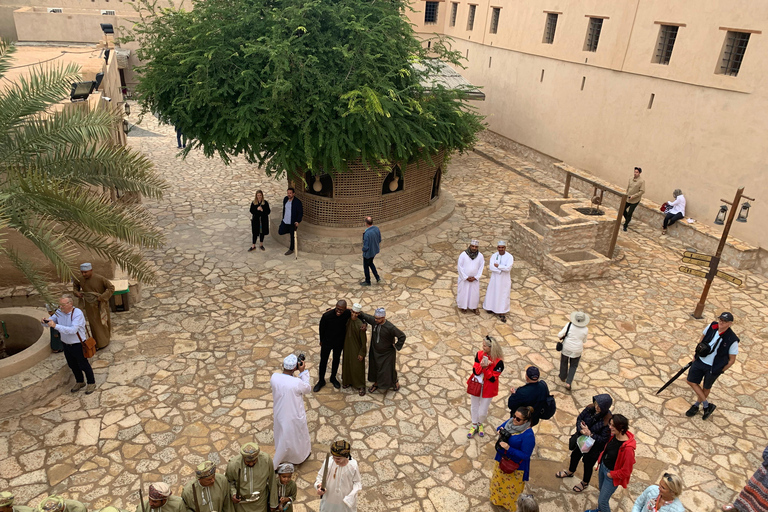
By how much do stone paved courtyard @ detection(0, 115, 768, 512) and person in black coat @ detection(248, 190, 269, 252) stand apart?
1.28 feet

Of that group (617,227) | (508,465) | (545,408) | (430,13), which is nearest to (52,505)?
(508,465)

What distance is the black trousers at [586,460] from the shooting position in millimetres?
5961

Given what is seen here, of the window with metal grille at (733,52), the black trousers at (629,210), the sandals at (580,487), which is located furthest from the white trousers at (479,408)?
the window with metal grille at (733,52)

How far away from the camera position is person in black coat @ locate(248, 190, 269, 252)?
11633mm

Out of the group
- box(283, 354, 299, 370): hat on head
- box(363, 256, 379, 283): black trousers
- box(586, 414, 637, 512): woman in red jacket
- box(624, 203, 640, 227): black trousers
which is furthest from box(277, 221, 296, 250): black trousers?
box(624, 203, 640, 227): black trousers

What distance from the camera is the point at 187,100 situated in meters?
10.9

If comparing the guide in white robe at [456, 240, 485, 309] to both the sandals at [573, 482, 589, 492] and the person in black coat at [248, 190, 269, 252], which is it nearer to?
the sandals at [573, 482, 589, 492]

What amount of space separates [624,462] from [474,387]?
6.31ft

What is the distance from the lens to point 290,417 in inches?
245

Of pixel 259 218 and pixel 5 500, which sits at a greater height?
pixel 5 500

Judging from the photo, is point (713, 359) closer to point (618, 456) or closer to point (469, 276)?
point (618, 456)

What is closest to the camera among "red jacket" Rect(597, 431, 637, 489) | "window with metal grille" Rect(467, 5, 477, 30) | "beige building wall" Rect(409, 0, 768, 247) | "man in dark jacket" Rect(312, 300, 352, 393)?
"red jacket" Rect(597, 431, 637, 489)

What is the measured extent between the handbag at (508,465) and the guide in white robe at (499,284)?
4.30 metres

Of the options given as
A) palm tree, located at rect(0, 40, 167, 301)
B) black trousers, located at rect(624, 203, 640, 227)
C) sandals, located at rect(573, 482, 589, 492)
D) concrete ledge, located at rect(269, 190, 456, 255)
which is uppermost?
palm tree, located at rect(0, 40, 167, 301)
